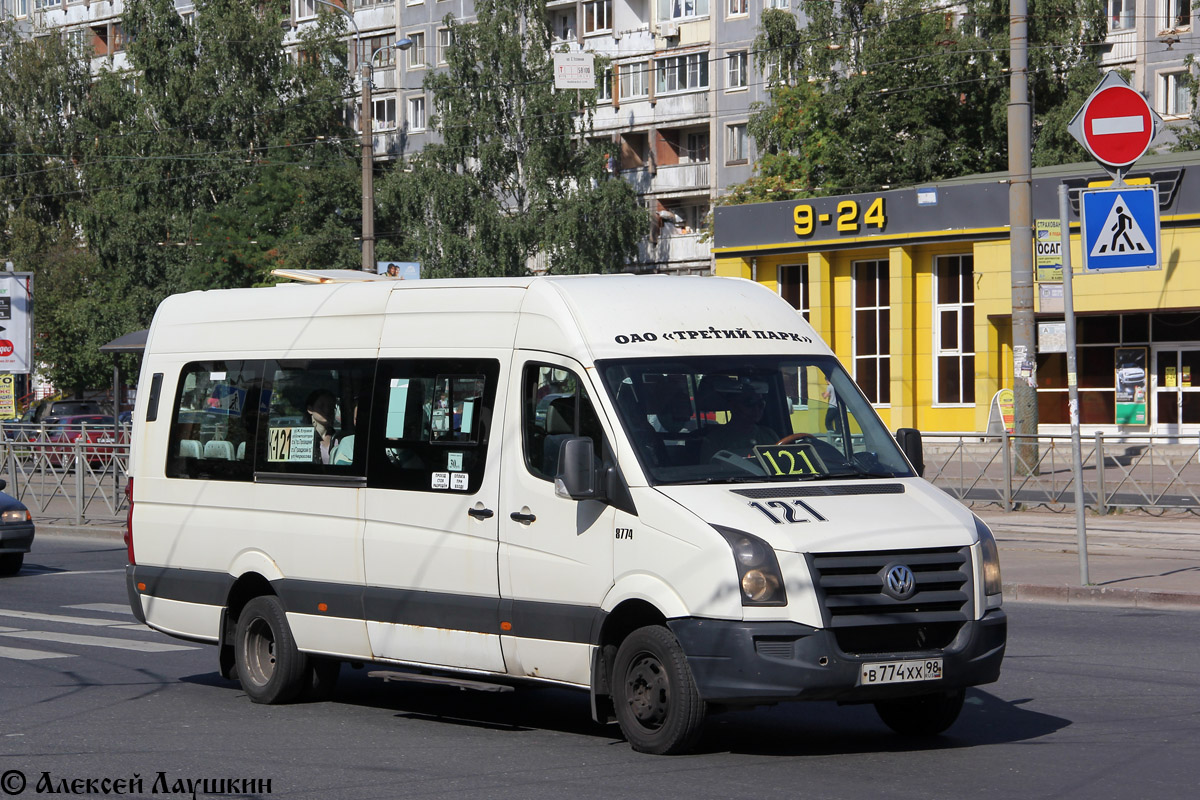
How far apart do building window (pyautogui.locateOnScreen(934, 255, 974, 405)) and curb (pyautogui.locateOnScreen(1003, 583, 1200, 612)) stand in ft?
82.1

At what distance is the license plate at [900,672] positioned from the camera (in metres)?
7.28

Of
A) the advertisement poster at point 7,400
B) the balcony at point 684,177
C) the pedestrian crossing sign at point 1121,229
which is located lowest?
the advertisement poster at point 7,400

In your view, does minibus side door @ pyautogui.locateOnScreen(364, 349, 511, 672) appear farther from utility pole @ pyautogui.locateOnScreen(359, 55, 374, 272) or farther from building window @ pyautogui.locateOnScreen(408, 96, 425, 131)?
building window @ pyautogui.locateOnScreen(408, 96, 425, 131)

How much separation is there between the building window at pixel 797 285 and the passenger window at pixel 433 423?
110ft

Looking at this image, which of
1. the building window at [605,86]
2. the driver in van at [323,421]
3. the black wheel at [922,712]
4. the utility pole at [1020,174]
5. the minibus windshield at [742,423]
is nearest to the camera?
the minibus windshield at [742,423]

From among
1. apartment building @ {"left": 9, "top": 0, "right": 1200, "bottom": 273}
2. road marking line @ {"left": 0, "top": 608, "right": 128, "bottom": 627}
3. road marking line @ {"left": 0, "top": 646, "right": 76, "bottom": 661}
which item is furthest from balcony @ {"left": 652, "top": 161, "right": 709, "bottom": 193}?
road marking line @ {"left": 0, "top": 646, "right": 76, "bottom": 661}

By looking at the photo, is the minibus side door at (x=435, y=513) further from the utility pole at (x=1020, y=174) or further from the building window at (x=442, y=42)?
the building window at (x=442, y=42)

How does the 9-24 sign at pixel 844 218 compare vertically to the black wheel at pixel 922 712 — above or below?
above

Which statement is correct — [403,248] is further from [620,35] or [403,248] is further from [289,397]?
[289,397]

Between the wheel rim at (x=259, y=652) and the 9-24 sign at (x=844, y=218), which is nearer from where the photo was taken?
the wheel rim at (x=259, y=652)

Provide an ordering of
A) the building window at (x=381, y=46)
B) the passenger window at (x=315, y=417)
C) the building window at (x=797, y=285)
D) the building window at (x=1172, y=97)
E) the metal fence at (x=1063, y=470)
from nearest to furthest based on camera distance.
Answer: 1. the passenger window at (x=315, y=417)
2. the metal fence at (x=1063, y=470)
3. the building window at (x=797, y=285)
4. the building window at (x=1172, y=97)
5. the building window at (x=381, y=46)

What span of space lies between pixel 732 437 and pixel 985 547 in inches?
52.0

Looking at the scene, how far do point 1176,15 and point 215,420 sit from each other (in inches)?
1887

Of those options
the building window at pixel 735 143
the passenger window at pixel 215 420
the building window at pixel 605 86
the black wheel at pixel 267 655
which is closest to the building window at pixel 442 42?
the building window at pixel 605 86
